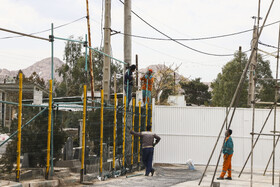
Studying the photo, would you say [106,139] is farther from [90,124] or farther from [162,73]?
[162,73]

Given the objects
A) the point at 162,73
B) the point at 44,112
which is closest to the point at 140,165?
the point at 44,112

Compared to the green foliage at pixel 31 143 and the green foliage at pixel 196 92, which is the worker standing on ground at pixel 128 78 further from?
the green foliage at pixel 196 92

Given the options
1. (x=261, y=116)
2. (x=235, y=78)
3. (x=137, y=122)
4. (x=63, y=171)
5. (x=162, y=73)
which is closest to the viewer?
(x=63, y=171)

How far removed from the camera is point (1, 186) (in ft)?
23.9

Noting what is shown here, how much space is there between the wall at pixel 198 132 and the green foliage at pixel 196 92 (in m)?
60.2

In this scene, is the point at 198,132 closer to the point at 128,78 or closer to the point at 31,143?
the point at 128,78

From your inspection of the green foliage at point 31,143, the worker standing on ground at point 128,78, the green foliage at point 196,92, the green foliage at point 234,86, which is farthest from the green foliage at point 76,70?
the green foliage at point 31,143

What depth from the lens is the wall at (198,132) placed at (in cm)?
1883

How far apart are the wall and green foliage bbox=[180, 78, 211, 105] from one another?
2369 inches

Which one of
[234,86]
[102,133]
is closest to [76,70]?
[234,86]

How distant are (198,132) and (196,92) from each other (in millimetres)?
62037

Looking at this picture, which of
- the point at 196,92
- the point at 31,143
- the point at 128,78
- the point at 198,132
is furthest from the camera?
the point at 196,92

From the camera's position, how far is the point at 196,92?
80.5m

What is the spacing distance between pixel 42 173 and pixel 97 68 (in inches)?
1951
